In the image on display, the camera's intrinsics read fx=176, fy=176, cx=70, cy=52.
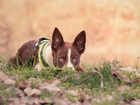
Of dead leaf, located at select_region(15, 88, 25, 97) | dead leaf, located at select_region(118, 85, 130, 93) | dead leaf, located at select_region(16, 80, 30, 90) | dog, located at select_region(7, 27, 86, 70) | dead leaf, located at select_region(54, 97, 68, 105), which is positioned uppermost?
dog, located at select_region(7, 27, 86, 70)

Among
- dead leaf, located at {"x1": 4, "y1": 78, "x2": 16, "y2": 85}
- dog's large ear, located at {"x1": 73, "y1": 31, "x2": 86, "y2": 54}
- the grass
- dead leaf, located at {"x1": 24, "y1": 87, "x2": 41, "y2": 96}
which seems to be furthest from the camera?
dog's large ear, located at {"x1": 73, "y1": 31, "x2": 86, "y2": 54}

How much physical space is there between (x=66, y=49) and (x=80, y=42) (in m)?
0.66

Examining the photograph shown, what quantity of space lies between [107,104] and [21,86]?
1.44 m

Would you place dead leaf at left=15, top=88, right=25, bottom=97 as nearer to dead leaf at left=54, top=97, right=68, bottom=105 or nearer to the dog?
dead leaf at left=54, top=97, right=68, bottom=105

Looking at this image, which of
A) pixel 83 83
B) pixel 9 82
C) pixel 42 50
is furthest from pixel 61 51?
pixel 9 82

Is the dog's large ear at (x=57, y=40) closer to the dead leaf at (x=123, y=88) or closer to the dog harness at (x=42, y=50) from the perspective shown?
the dog harness at (x=42, y=50)

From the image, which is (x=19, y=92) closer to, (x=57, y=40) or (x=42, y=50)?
(x=57, y=40)

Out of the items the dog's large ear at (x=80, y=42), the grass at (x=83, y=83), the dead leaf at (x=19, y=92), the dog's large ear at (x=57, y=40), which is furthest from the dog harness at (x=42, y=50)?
the dead leaf at (x=19, y=92)

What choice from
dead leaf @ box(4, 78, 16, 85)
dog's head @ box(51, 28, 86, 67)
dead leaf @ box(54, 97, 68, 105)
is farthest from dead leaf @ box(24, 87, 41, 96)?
dog's head @ box(51, 28, 86, 67)

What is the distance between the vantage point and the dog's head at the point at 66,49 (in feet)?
15.9

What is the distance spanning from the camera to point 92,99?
2.83 meters

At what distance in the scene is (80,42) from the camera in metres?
5.39

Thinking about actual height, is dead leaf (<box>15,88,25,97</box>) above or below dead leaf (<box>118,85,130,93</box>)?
above

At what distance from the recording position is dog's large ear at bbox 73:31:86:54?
17.2ft
